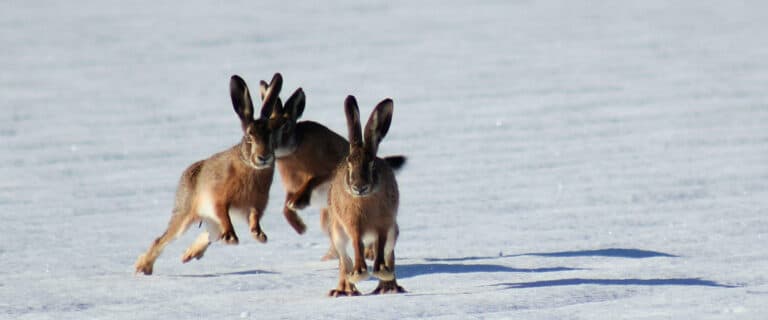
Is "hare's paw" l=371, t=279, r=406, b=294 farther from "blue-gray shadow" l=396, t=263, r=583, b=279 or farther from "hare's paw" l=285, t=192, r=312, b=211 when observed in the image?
"hare's paw" l=285, t=192, r=312, b=211

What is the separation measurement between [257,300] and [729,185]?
14.0 feet

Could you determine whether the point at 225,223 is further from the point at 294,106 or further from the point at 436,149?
the point at 436,149

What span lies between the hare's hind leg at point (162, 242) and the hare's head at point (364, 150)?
4.53ft

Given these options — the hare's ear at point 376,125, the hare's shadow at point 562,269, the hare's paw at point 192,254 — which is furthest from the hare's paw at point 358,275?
the hare's paw at point 192,254

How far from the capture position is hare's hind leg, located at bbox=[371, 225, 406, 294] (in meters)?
6.41

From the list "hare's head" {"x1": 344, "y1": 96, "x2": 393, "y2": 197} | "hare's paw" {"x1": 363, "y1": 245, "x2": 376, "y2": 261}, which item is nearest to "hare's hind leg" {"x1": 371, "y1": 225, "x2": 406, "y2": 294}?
"hare's head" {"x1": 344, "y1": 96, "x2": 393, "y2": 197}

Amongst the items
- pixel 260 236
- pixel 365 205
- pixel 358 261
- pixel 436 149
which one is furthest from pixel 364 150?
pixel 436 149

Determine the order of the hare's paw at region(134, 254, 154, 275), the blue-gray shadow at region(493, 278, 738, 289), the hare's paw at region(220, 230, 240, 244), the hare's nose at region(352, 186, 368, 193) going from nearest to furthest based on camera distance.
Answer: the hare's nose at region(352, 186, 368, 193), the blue-gray shadow at region(493, 278, 738, 289), the hare's paw at region(220, 230, 240, 244), the hare's paw at region(134, 254, 154, 275)

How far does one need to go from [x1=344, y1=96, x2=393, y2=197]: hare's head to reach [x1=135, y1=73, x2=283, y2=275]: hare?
636 millimetres

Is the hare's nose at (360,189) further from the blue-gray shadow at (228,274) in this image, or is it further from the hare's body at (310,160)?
the hare's body at (310,160)

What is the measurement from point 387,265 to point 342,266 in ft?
0.70

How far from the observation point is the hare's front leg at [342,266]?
650 centimetres

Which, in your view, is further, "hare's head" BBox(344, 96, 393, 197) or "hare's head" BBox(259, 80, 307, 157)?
"hare's head" BBox(259, 80, 307, 157)

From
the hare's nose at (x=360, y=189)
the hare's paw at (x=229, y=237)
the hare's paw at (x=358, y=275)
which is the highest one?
the hare's nose at (x=360, y=189)
